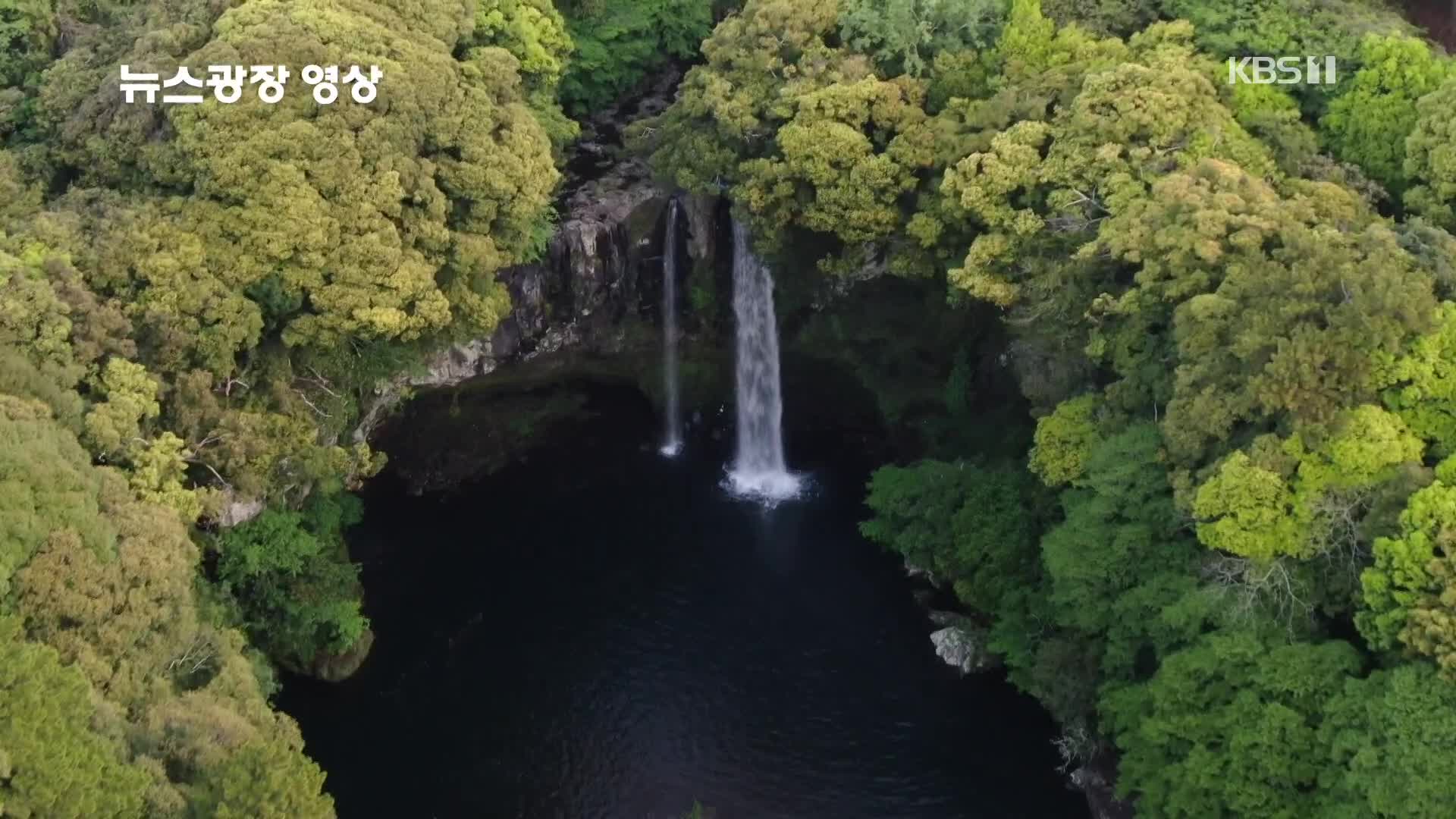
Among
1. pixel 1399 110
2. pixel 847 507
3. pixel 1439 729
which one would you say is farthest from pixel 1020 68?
pixel 1439 729

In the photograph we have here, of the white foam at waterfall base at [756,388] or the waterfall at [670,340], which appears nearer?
the white foam at waterfall base at [756,388]

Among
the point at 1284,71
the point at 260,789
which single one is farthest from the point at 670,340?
the point at 260,789

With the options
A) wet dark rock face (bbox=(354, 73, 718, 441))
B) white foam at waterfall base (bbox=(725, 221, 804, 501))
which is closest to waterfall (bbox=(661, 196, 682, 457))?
wet dark rock face (bbox=(354, 73, 718, 441))

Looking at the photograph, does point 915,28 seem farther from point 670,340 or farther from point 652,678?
point 652,678

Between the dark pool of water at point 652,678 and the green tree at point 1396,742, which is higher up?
the green tree at point 1396,742

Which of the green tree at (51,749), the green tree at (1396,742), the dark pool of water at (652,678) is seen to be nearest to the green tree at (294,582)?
the dark pool of water at (652,678)

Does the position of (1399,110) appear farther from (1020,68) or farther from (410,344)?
(410,344)

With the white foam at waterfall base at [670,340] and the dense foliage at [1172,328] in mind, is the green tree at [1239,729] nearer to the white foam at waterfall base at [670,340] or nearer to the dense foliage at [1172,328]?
the dense foliage at [1172,328]
